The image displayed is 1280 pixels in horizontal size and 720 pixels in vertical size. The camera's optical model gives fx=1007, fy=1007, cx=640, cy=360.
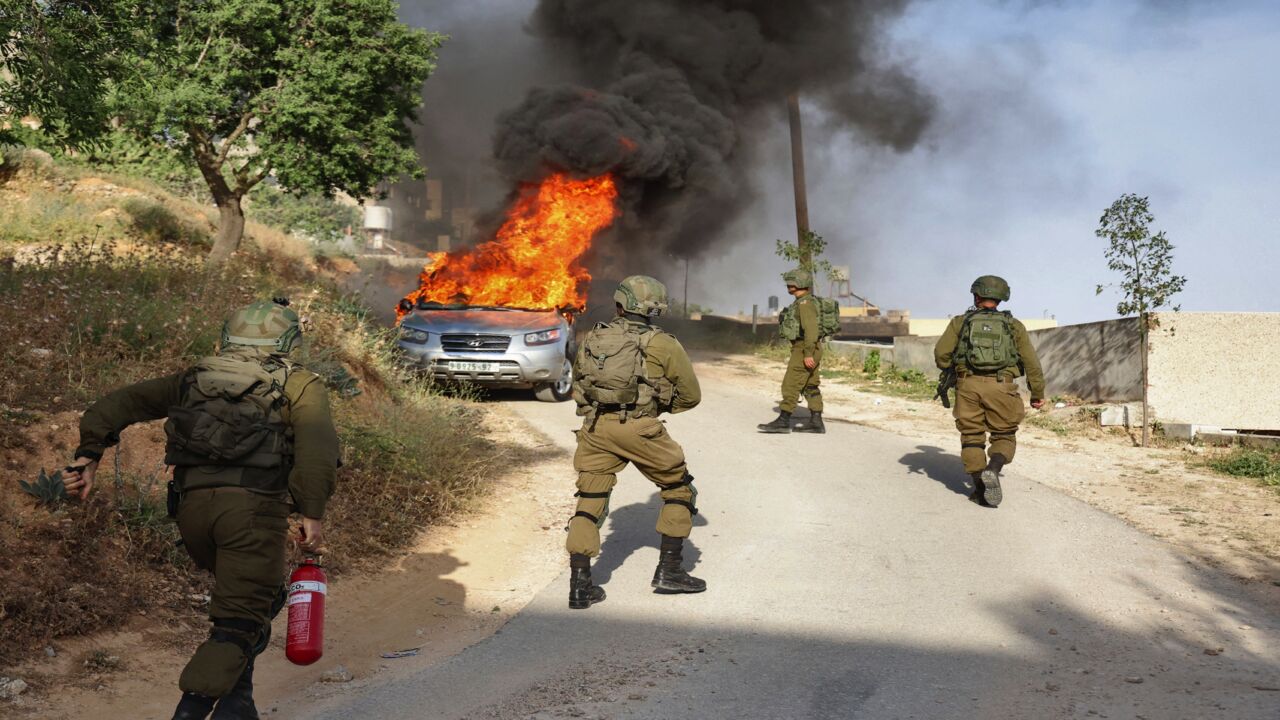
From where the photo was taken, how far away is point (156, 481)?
5.62 m

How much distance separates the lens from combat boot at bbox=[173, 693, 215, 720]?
318 cm

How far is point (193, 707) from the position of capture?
10.5ft

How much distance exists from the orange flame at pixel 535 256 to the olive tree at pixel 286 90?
2.73 meters

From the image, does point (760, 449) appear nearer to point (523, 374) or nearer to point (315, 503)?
point (523, 374)

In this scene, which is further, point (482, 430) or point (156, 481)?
point (482, 430)

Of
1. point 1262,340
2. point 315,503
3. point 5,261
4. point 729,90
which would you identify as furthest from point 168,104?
point 1262,340

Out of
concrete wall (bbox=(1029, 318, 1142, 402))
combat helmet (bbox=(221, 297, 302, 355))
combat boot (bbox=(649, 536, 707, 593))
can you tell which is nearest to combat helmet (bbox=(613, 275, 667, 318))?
combat boot (bbox=(649, 536, 707, 593))

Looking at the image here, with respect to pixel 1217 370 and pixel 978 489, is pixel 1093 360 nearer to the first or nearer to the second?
pixel 1217 370

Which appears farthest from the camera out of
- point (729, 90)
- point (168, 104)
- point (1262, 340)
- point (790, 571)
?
point (729, 90)

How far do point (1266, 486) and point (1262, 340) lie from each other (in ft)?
12.1

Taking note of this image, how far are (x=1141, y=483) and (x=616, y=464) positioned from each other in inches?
231

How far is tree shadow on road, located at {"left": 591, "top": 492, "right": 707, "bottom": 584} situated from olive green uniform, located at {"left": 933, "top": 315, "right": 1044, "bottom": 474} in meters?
2.36

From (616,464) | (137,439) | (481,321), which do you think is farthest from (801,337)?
(137,439)

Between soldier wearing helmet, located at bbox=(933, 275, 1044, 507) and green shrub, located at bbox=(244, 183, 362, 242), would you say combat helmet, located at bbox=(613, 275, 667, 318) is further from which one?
green shrub, located at bbox=(244, 183, 362, 242)
